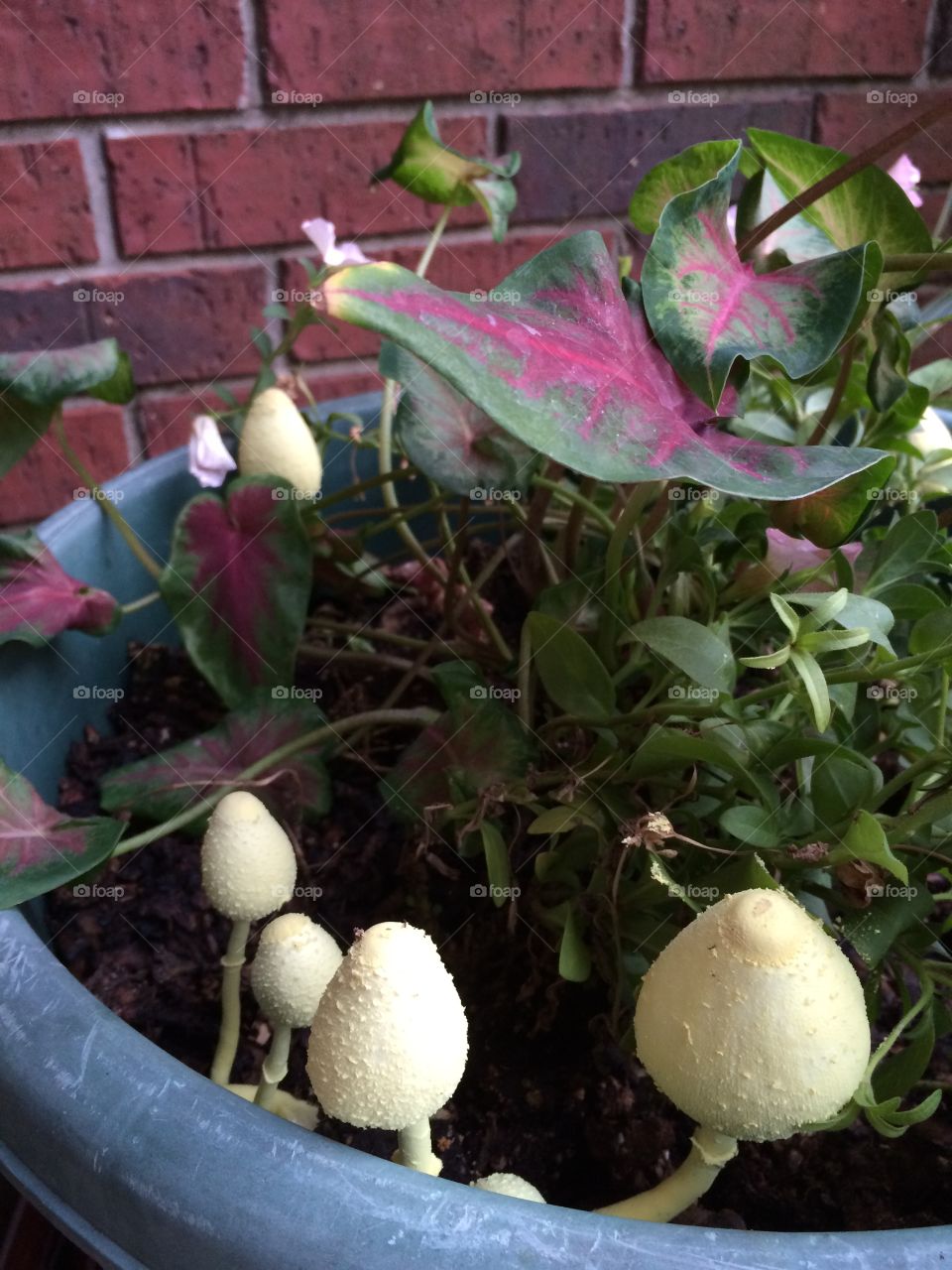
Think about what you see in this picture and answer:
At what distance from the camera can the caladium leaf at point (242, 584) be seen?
526mm

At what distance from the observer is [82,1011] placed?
0.30m

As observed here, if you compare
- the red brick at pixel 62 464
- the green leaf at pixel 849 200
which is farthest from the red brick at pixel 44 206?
the green leaf at pixel 849 200

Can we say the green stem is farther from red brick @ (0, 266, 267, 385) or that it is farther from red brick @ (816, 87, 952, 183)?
red brick @ (816, 87, 952, 183)

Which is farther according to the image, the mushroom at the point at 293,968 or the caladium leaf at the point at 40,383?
the caladium leaf at the point at 40,383

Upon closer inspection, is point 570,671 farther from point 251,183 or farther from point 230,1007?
point 251,183

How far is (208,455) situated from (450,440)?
0.16 meters

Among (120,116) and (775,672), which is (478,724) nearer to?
(775,672)

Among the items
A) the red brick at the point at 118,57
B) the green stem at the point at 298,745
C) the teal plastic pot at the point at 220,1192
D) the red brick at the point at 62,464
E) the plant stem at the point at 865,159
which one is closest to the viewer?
the teal plastic pot at the point at 220,1192

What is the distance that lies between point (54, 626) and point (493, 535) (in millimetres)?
326

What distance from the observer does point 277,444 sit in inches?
21.5

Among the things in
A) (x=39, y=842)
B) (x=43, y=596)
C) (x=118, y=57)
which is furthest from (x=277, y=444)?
(x=118, y=57)

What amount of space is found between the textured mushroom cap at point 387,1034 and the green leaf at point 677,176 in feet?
1.11

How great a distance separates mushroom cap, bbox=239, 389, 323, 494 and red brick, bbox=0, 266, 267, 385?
273 millimetres

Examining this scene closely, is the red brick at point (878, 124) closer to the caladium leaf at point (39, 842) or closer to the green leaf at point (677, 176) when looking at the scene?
the green leaf at point (677, 176)
